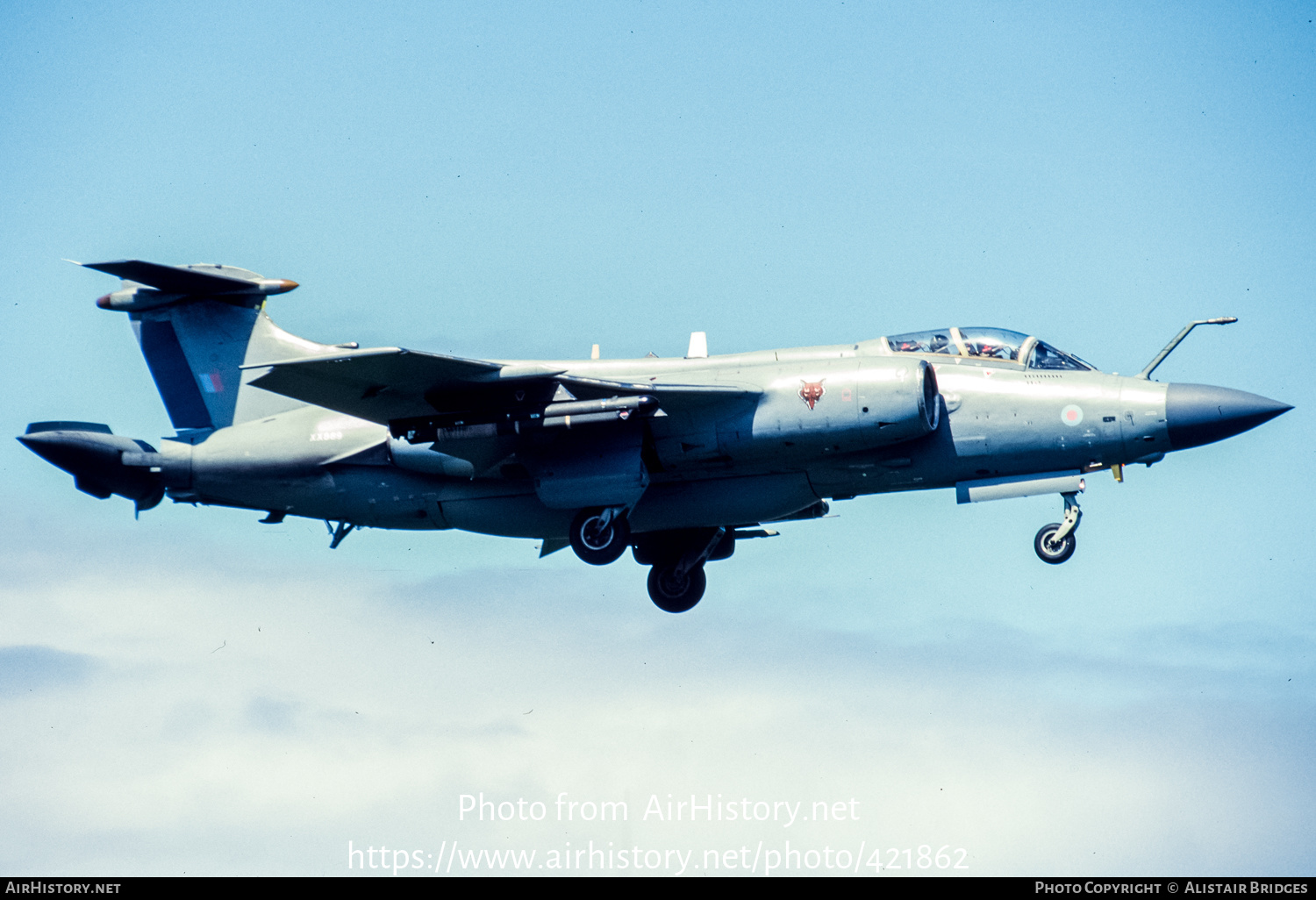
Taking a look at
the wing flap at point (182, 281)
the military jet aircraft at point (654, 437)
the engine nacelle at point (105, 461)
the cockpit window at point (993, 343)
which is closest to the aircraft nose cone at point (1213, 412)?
the military jet aircraft at point (654, 437)

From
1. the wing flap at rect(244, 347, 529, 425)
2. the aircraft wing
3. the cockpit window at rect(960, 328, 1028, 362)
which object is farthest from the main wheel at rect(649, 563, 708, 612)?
the cockpit window at rect(960, 328, 1028, 362)

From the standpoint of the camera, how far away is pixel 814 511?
65.9 feet

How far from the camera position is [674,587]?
68.9 ft

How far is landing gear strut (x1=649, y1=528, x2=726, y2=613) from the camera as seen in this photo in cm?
2084

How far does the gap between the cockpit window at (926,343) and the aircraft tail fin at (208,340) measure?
786cm

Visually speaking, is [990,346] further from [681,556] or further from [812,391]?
[681,556]

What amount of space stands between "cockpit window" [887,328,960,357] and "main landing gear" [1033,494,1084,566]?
2244 mm

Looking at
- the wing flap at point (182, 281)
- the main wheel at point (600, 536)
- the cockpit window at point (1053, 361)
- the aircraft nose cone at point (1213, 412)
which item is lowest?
the main wheel at point (600, 536)

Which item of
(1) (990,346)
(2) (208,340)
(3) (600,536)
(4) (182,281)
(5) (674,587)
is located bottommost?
(5) (674,587)

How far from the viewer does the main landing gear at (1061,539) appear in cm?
1802

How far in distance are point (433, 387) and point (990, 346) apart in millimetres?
6699

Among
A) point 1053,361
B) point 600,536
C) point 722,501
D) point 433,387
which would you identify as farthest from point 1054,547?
point 433,387

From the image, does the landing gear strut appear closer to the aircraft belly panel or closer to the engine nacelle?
the aircraft belly panel

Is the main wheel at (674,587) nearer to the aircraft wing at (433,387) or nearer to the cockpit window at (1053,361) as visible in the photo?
the aircraft wing at (433,387)
